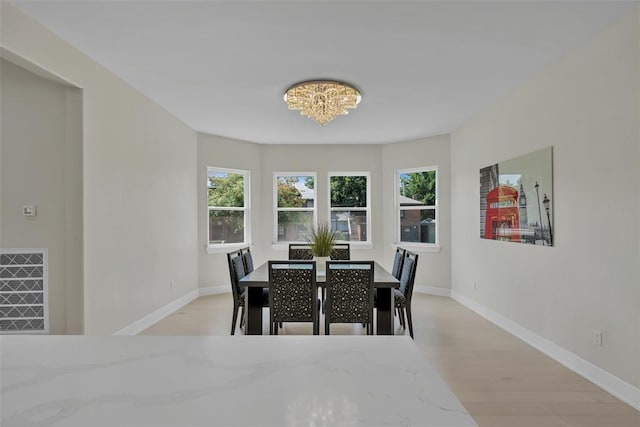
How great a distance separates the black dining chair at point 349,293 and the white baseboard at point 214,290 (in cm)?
315

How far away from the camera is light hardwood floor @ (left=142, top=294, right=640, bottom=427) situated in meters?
2.17

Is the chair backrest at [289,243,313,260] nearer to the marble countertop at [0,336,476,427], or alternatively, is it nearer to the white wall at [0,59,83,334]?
the white wall at [0,59,83,334]

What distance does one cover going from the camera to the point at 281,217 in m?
6.29

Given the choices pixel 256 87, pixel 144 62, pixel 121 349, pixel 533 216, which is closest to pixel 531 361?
pixel 533 216

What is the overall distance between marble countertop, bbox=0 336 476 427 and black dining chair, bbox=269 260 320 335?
1939 millimetres

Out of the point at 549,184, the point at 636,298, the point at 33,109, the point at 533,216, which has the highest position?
the point at 33,109

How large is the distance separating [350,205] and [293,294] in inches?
139

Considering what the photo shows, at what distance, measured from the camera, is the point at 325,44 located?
2686 millimetres

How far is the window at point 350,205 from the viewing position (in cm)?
632

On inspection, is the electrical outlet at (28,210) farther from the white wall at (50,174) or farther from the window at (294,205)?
the window at (294,205)

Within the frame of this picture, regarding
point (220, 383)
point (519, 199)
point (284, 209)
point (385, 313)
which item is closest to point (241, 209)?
point (284, 209)

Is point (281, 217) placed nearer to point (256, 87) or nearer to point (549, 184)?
point (256, 87)

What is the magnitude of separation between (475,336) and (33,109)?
15.0 ft

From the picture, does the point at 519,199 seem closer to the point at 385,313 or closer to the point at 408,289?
the point at 408,289
